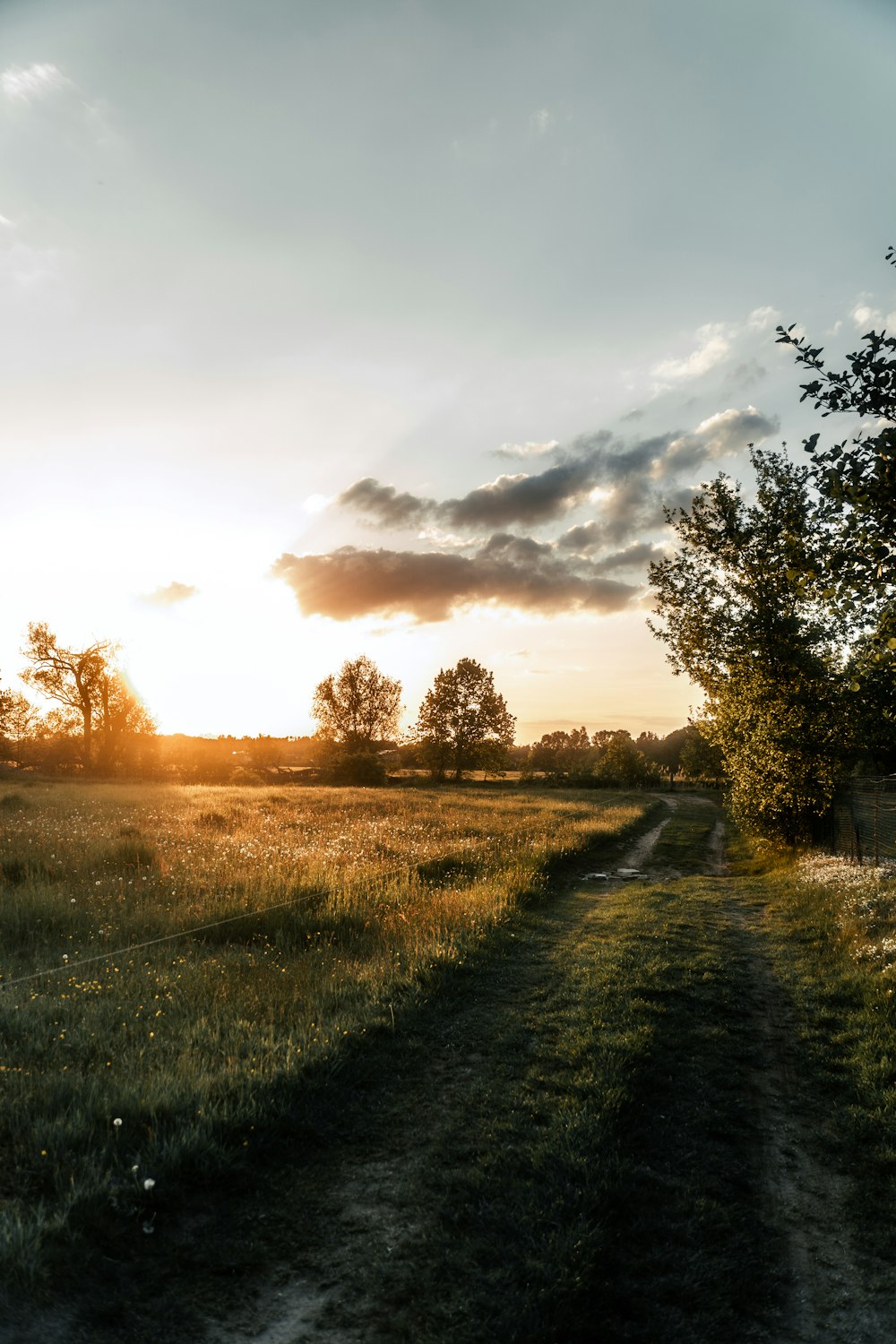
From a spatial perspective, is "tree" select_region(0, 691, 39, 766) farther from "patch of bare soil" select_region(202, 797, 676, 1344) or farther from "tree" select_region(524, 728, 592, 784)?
"patch of bare soil" select_region(202, 797, 676, 1344)

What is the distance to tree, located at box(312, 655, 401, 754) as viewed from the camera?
87125 millimetres

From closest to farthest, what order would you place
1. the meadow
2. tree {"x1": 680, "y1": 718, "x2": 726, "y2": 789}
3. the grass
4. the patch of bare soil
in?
the patch of bare soil < the meadow < the grass < tree {"x1": 680, "y1": 718, "x2": 726, "y2": 789}

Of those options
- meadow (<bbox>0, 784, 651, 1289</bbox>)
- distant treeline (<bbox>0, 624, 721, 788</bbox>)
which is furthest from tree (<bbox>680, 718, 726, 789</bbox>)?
meadow (<bbox>0, 784, 651, 1289</bbox>)

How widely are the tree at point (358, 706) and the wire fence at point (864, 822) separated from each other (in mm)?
66151

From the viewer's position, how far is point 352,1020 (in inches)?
294

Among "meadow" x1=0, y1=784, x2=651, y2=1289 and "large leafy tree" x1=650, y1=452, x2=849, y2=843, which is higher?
"large leafy tree" x1=650, y1=452, x2=849, y2=843

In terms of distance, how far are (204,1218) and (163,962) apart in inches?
211

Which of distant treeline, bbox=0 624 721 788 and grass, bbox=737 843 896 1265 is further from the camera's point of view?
distant treeline, bbox=0 624 721 788

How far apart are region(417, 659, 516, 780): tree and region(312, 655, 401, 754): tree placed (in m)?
6.87

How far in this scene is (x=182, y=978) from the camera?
28.5ft

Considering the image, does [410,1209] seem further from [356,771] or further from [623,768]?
[623,768]

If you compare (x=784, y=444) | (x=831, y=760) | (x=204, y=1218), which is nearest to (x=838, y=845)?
(x=831, y=760)

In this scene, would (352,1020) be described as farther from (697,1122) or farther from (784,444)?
(784,444)

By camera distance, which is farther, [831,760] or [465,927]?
[831,760]
